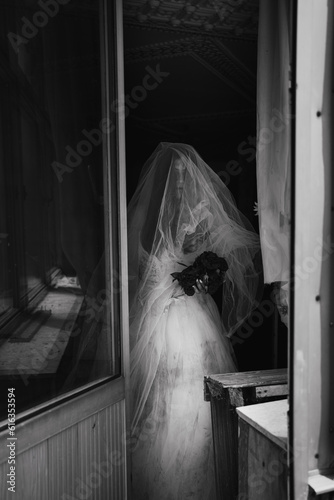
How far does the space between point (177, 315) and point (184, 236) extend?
1.31 feet

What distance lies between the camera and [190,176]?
7.24 feet

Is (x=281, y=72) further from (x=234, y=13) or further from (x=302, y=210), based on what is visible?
(x=234, y=13)

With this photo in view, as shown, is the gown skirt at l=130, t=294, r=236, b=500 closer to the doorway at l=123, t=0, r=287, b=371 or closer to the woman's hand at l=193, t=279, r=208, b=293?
the woman's hand at l=193, t=279, r=208, b=293

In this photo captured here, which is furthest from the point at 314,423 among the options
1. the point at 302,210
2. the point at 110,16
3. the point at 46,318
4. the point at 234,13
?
the point at 234,13

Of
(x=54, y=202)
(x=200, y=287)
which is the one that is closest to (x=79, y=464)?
(x=54, y=202)

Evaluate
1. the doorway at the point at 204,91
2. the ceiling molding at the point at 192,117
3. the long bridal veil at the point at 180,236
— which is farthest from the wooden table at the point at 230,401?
the ceiling molding at the point at 192,117

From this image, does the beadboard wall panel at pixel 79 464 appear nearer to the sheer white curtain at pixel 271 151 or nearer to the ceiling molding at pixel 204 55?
the sheer white curtain at pixel 271 151

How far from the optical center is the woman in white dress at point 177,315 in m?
1.90

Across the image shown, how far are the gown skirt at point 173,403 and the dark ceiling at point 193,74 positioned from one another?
58.7 inches

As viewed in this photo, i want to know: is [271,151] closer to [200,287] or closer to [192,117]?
[200,287]

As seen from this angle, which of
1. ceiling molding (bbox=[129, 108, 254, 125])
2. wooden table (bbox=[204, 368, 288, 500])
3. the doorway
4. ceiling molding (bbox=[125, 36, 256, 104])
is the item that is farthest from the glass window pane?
ceiling molding (bbox=[129, 108, 254, 125])

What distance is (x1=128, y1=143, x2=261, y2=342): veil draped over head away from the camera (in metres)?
2.15

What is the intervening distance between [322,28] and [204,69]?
2.42 meters

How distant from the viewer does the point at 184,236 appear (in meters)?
2.19
